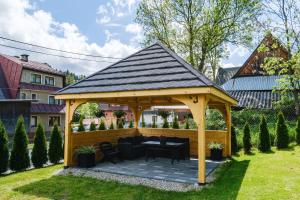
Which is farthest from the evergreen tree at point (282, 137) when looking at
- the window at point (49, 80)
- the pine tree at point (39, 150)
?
the window at point (49, 80)

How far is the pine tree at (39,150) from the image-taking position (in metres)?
10.8

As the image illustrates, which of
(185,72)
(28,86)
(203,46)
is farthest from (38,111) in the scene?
(185,72)

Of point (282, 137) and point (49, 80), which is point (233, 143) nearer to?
point (282, 137)

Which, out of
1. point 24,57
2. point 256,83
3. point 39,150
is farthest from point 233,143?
point 24,57

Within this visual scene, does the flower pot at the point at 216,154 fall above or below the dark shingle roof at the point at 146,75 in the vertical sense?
below

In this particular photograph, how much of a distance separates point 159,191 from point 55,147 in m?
6.36

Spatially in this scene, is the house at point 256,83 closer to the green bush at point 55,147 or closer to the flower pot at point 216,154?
the flower pot at point 216,154

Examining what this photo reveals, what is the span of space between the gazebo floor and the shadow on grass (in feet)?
2.96

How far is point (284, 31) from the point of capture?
1909cm

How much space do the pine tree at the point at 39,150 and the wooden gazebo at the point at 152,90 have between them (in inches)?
69.9

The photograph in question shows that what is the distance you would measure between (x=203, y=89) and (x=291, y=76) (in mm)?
13632

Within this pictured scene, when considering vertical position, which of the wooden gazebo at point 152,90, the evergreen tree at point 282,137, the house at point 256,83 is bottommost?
the evergreen tree at point 282,137

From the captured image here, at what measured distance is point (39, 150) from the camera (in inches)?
429

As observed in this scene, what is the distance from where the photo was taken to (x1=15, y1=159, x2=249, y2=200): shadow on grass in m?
6.64
